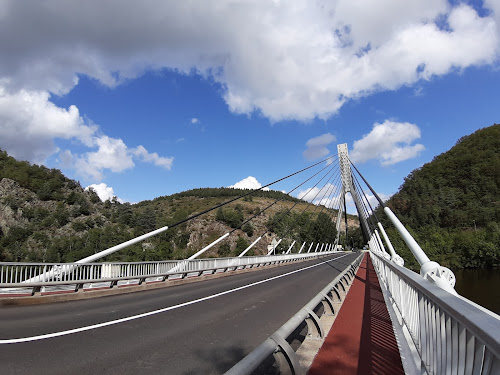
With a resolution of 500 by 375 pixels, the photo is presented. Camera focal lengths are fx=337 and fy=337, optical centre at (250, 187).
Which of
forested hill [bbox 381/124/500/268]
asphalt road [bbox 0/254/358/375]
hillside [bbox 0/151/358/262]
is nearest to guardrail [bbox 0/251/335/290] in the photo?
asphalt road [bbox 0/254/358/375]

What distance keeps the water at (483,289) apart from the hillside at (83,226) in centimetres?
2622

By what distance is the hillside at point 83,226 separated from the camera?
77500 mm

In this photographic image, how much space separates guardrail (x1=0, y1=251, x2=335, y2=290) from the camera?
1072 cm

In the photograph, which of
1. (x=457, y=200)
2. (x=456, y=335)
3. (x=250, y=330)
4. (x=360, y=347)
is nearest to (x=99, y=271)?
(x=250, y=330)

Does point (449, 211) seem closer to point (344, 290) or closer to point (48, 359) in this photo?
point (344, 290)

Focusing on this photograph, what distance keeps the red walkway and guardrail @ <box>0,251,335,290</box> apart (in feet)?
28.9

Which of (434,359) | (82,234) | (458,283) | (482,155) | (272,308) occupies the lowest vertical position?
(458,283)

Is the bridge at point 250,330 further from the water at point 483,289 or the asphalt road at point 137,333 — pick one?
the water at point 483,289

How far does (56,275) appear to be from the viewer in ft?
38.0

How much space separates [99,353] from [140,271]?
1042 cm

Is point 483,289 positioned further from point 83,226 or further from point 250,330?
point 83,226

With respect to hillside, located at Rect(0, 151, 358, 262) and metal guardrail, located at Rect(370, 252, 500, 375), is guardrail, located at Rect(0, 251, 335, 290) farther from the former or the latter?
hillside, located at Rect(0, 151, 358, 262)

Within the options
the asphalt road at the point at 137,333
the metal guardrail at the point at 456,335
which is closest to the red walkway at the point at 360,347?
the metal guardrail at the point at 456,335

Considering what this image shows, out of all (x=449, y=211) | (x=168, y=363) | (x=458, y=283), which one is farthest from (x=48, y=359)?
(x=449, y=211)
